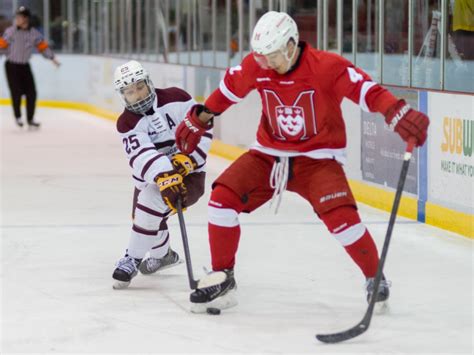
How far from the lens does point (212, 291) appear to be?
4.55m

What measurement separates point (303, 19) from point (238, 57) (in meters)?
1.81

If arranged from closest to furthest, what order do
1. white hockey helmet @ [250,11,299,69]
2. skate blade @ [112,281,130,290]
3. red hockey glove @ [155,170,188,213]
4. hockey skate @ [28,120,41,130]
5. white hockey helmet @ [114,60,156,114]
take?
white hockey helmet @ [250,11,299,69], red hockey glove @ [155,170,188,213], white hockey helmet @ [114,60,156,114], skate blade @ [112,281,130,290], hockey skate @ [28,120,41,130]

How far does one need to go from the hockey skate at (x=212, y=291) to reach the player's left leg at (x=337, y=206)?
0.43 m

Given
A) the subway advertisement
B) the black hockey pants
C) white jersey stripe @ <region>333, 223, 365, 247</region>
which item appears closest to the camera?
white jersey stripe @ <region>333, 223, 365, 247</region>

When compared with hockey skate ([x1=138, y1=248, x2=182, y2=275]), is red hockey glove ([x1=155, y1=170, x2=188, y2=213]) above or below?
above

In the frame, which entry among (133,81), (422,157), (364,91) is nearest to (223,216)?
(364,91)

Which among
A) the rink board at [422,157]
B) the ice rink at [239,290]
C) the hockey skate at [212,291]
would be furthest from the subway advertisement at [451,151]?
the hockey skate at [212,291]

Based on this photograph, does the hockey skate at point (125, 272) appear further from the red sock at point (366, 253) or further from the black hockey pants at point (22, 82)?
the black hockey pants at point (22, 82)

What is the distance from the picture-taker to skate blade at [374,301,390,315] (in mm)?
4516

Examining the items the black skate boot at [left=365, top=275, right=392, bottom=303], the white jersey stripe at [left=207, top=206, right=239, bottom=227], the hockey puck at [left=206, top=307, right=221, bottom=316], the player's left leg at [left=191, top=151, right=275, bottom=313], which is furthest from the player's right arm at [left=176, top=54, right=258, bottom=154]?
the black skate boot at [left=365, top=275, right=392, bottom=303]

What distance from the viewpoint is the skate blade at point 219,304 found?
457 cm

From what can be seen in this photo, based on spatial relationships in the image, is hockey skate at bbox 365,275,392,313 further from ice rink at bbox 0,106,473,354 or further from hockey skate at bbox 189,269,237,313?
hockey skate at bbox 189,269,237,313

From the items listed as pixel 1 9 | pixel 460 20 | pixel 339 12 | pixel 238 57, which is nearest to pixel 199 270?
pixel 460 20

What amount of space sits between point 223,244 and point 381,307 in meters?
0.63
